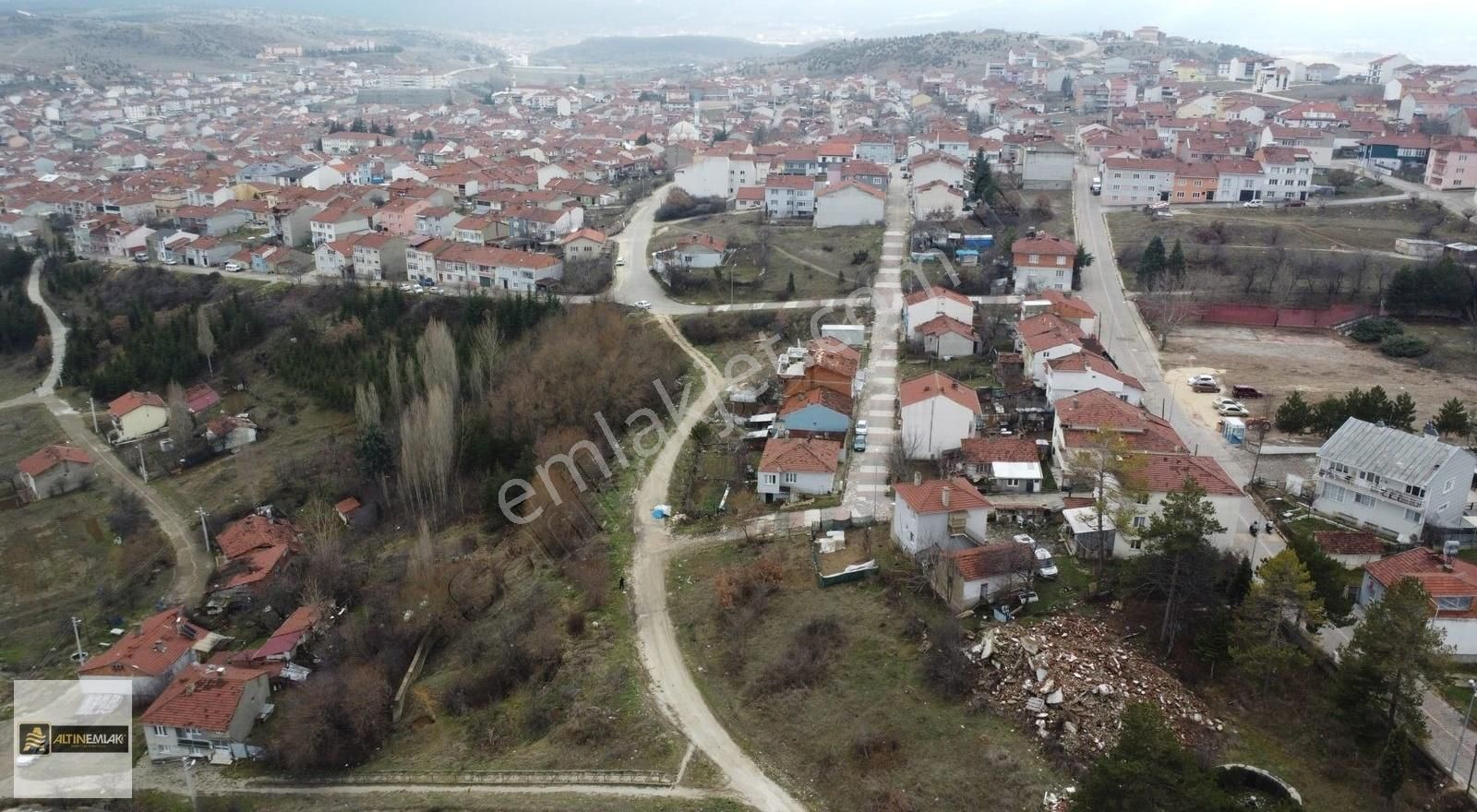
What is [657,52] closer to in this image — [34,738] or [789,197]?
[789,197]

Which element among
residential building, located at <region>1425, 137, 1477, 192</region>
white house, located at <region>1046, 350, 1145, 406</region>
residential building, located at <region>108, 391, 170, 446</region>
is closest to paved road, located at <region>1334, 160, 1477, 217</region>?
residential building, located at <region>1425, 137, 1477, 192</region>

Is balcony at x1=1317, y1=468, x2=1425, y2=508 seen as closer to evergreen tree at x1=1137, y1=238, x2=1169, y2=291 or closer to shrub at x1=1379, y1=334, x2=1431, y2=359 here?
shrub at x1=1379, y1=334, x2=1431, y2=359

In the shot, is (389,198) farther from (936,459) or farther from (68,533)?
(936,459)

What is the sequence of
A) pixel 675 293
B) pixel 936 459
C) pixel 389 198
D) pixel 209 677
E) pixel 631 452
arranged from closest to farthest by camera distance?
pixel 209 677
pixel 936 459
pixel 631 452
pixel 675 293
pixel 389 198

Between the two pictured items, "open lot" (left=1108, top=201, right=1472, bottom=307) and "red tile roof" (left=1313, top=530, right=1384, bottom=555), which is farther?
"open lot" (left=1108, top=201, right=1472, bottom=307)

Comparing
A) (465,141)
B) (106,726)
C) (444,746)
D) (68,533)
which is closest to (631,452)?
(444,746)

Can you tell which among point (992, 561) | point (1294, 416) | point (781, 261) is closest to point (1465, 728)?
point (992, 561)
